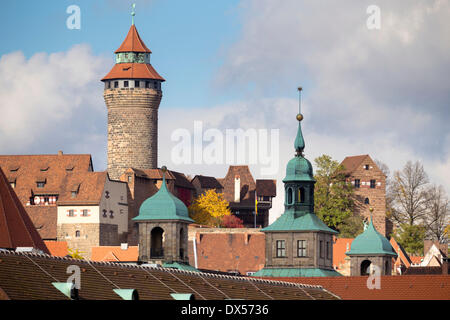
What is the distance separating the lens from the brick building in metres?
176

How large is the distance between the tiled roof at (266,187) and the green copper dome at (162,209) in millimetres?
84197

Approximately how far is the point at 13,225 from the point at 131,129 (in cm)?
7837

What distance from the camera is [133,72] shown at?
556ft

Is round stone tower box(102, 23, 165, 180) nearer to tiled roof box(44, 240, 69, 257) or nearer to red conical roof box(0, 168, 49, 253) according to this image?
tiled roof box(44, 240, 69, 257)

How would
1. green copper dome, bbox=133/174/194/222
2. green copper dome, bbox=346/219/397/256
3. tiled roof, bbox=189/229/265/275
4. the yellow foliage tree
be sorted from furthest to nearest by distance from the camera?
the yellow foliage tree < tiled roof, bbox=189/229/265/275 < green copper dome, bbox=346/219/397/256 < green copper dome, bbox=133/174/194/222

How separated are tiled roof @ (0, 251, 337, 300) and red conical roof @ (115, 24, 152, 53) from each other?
293 feet

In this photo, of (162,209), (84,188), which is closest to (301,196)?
(162,209)

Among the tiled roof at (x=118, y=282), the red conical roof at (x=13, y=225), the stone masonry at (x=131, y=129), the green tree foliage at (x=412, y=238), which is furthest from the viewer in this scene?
the stone masonry at (x=131, y=129)

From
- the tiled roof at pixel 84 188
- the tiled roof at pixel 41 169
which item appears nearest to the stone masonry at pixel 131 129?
the tiled roof at pixel 41 169

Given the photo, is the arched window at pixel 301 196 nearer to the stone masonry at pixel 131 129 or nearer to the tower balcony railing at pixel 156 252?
the tower balcony railing at pixel 156 252

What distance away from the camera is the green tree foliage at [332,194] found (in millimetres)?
167750

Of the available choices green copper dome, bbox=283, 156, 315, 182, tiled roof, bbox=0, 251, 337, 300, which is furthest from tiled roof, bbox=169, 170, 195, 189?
tiled roof, bbox=0, 251, 337, 300

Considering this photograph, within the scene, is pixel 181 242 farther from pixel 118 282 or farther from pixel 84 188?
pixel 84 188
